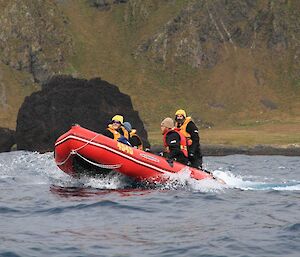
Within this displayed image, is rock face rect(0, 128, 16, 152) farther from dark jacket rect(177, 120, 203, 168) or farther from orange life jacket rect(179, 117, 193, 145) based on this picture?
orange life jacket rect(179, 117, 193, 145)

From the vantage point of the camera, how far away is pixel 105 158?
1823cm

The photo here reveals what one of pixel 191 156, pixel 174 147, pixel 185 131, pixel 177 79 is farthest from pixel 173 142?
pixel 177 79

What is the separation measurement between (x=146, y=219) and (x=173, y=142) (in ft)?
22.1

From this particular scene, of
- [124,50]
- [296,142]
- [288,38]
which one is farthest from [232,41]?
[296,142]

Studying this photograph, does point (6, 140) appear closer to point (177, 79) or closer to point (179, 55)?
point (177, 79)

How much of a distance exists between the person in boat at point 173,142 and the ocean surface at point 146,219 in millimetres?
849

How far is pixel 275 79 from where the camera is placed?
10962 centimetres

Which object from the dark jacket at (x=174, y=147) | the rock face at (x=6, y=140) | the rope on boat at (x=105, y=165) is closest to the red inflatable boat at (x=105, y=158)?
the rope on boat at (x=105, y=165)

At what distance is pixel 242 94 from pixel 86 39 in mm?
28685

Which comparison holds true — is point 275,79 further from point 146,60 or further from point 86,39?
point 86,39

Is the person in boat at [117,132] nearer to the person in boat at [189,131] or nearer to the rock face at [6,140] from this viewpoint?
the person in boat at [189,131]

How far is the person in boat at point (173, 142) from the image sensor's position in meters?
19.5

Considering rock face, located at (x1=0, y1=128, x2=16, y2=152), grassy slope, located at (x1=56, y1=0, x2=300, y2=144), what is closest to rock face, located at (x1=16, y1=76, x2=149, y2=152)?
rock face, located at (x1=0, y1=128, x2=16, y2=152)

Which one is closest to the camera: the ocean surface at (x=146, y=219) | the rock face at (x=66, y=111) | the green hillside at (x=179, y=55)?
the ocean surface at (x=146, y=219)
